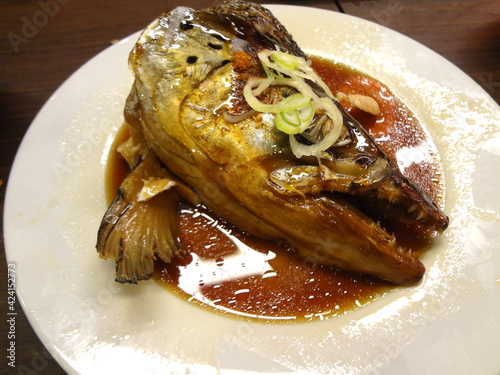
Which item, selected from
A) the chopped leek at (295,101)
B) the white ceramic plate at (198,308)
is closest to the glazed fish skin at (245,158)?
the chopped leek at (295,101)

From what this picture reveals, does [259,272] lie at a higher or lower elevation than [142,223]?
lower

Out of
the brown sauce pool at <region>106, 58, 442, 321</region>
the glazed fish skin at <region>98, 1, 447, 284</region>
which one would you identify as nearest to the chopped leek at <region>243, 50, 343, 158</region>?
the glazed fish skin at <region>98, 1, 447, 284</region>

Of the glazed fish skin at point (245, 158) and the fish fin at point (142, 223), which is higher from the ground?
the glazed fish skin at point (245, 158)

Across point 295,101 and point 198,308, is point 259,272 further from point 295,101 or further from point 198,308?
point 295,101

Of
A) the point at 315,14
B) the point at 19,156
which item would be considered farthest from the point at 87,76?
the point at 315,14

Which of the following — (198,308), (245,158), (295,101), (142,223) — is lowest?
(198,308)

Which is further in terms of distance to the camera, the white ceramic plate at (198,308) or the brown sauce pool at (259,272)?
the brown sauce pool at (259,272)

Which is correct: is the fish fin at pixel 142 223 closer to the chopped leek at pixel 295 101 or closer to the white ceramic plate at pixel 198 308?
the white ceramic plate at pixel 198 308

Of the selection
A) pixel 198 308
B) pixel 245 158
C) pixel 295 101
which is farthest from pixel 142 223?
pixel 295 101
